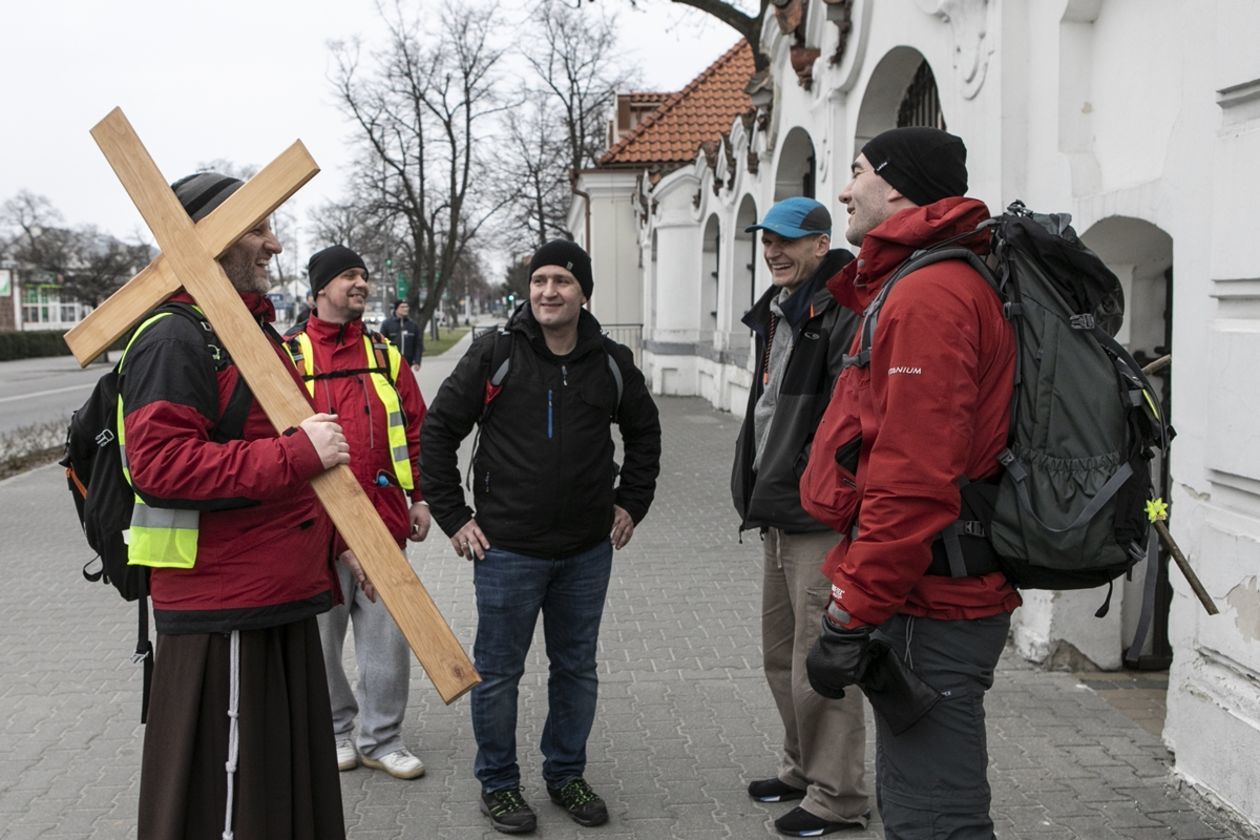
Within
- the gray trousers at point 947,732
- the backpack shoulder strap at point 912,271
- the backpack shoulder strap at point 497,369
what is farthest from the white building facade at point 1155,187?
the backpack shoulder strap at point 497,369

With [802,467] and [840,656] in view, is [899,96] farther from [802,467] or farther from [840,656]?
[840,656]

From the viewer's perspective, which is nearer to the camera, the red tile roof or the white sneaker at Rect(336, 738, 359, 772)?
the white sneaker at Rect(336, 738, 359, 772)

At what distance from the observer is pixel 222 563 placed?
9.70 feet

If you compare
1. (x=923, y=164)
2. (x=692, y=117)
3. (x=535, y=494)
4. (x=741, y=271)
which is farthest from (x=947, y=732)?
(x=692, y=117)

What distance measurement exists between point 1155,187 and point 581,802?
313cm

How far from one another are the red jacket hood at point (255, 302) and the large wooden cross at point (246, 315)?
7 centimetres

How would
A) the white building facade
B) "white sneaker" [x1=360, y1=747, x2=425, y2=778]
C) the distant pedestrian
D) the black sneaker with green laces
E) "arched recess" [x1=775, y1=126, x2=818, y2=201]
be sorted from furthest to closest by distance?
the distant pedestrian → "arched recess" [x1=775, y1=126, x2=818, y2=201] → "white sneaker" [x1=360, y1=747, x2=425, y2=778] → the black sneaker with green laces → the white building facade

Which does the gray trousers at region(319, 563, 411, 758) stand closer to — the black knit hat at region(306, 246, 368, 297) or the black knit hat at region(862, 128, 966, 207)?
the black knit hat at region(306, 246, 368, 297)

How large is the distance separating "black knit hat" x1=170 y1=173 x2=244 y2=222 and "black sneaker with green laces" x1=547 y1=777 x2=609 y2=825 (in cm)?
233

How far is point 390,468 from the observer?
15.4 feet

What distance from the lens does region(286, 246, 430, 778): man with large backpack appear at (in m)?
4.61

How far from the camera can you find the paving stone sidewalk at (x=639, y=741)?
4.20 m

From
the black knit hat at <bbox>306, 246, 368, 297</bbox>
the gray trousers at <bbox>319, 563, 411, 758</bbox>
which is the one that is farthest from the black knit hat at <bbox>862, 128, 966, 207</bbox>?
the gray trousers at <bbox>319, 563, 411, 758</bbox>

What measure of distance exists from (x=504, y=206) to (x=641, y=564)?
127ft
